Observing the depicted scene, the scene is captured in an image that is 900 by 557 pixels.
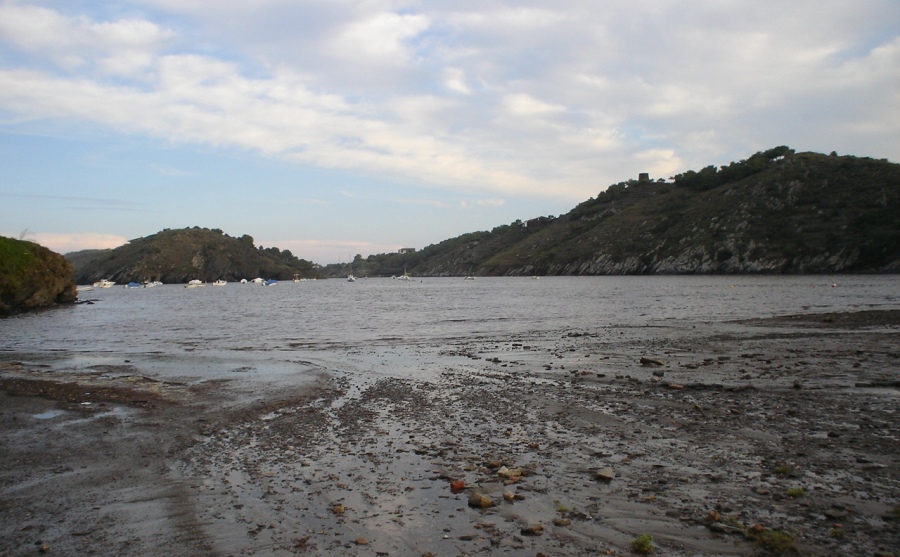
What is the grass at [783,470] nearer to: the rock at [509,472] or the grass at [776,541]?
the grass at [776,541]

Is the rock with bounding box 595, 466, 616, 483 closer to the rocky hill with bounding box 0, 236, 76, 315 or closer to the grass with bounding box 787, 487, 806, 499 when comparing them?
the grass with bounding box 787, 487, 806, 499

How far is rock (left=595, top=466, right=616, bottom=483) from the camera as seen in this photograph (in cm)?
955

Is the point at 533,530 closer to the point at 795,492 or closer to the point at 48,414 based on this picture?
the point at 795,492

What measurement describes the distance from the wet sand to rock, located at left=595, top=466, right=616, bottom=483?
0.05m

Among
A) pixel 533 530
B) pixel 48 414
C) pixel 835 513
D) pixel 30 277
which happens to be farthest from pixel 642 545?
pixel 30 277

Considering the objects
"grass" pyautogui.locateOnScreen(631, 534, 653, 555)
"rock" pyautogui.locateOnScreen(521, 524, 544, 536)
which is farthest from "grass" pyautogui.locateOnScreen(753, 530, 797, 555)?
"rock" pyautogui.locateOnScreen(521, 524, 544, 536)

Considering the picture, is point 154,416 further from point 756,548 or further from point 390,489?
point 756,548

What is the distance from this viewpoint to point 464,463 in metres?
10.7

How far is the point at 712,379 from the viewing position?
18.8 m

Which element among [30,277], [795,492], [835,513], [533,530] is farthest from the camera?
[30,277]

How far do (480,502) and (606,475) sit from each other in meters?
2.36

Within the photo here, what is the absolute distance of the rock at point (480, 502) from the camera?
8594 millimetres

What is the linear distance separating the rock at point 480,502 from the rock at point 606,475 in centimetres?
207

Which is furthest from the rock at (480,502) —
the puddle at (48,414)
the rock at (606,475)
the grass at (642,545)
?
the puddle at (48,414)
